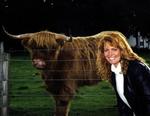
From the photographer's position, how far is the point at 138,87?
4.42 m

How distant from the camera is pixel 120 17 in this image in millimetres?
30781

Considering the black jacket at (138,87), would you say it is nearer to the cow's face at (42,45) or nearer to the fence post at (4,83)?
the cow's face at (42,45)

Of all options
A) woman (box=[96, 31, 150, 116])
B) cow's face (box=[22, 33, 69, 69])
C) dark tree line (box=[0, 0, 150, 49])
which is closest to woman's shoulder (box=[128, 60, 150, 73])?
woman (box=[96, 31, 150, 116])

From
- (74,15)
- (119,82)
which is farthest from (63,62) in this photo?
(74,15)

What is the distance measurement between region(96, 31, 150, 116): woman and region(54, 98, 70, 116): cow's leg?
4.97 meters

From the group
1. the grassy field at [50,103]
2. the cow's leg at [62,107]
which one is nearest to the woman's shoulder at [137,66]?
the cow's leg at [62,107]

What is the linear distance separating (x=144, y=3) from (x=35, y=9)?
5615 mm

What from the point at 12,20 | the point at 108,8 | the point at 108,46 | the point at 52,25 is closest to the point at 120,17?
the point at 108,8

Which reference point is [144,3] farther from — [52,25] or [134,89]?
[134,89]

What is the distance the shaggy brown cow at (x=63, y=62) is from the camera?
9102 millimetres

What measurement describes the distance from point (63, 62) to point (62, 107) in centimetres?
68

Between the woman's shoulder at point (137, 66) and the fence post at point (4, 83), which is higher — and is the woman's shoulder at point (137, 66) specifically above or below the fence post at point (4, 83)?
above

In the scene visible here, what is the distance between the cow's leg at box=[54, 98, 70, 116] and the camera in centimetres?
949

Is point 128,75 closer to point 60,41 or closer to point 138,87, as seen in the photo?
point 138,87
